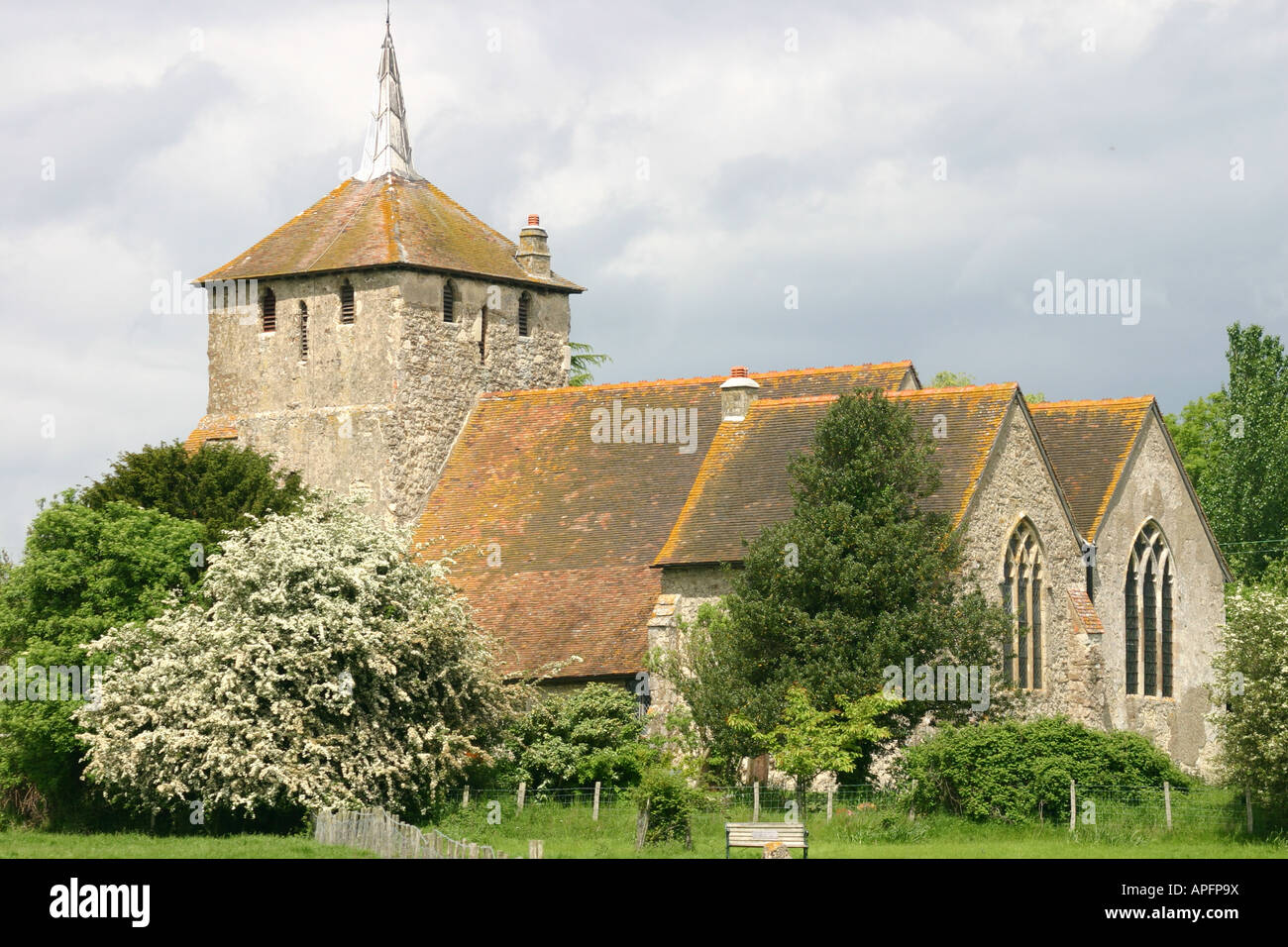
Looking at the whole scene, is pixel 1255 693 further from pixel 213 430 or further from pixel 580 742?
pixel 213 430

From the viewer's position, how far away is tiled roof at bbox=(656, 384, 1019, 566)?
1452 inches

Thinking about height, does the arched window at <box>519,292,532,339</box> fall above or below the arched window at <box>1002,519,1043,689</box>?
above

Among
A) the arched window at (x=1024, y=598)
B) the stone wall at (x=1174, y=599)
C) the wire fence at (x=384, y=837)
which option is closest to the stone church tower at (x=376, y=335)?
the arched window at (x=1024, y=598)

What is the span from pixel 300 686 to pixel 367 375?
1580 centimetres

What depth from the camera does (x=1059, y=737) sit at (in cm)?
3108

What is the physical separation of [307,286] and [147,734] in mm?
17902

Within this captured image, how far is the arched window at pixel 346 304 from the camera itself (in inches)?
1866

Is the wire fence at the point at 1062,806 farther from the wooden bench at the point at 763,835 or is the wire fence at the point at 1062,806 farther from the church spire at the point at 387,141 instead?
the church spire at the point at 387,141

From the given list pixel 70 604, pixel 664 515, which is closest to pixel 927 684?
pixel 664 515

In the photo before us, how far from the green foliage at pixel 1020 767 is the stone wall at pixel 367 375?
61.1 feet

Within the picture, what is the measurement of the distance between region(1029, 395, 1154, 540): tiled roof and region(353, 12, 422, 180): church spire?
18682mm

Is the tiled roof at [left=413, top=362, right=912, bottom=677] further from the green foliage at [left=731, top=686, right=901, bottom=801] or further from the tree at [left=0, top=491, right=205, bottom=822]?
the green foliage at [left=731, top=686, right=901, bottom=801]

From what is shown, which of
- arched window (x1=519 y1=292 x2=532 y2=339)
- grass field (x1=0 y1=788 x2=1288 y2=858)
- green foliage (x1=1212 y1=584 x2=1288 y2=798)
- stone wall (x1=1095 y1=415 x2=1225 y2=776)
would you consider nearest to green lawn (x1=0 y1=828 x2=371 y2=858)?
grass field (x1=0 y1=788 x2=1288 y2=858)
